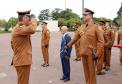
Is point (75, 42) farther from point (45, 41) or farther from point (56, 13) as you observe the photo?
point (56, 13)

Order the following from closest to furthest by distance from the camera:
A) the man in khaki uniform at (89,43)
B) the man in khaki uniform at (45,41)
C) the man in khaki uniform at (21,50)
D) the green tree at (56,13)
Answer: the man in khaki uniform at (21,50) → the man in khaki uniform at (89,43) → the man in khaki uniform at (45,41) → the green tree at (56,13)

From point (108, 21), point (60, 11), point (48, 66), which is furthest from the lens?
point (60, 11)

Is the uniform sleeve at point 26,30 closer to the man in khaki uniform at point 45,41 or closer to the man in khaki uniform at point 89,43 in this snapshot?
the man in khaki uniform at point 89,43

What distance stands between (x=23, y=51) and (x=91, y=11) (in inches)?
86.4

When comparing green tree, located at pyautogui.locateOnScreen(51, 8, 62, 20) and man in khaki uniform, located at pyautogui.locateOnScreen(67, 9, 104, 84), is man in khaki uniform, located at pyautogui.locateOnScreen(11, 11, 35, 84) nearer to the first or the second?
man in khaki uniform, located at pyautogui.locateOnScreen(67, 9, 104, 84)

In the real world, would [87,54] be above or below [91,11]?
below

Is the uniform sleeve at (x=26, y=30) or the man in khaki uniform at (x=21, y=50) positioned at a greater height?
the uniform sleeve at (x=26, y=30)

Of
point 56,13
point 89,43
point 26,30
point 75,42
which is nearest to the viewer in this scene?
point 26,30

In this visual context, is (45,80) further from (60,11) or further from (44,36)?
(60,11)

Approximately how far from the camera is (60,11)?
321 feet

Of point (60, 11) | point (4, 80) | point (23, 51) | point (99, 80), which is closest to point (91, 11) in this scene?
point (23, 51)

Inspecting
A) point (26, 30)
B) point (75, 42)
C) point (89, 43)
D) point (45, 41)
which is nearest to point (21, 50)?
point (26, 30)

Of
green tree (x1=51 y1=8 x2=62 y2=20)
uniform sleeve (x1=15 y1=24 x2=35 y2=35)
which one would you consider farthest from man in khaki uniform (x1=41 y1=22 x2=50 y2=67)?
green tree (x1=51 y1=8 x2=62 y2=20)

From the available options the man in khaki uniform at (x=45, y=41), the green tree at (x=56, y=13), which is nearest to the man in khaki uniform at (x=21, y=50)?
the man in khaki uniform at (x=45, y=41)
